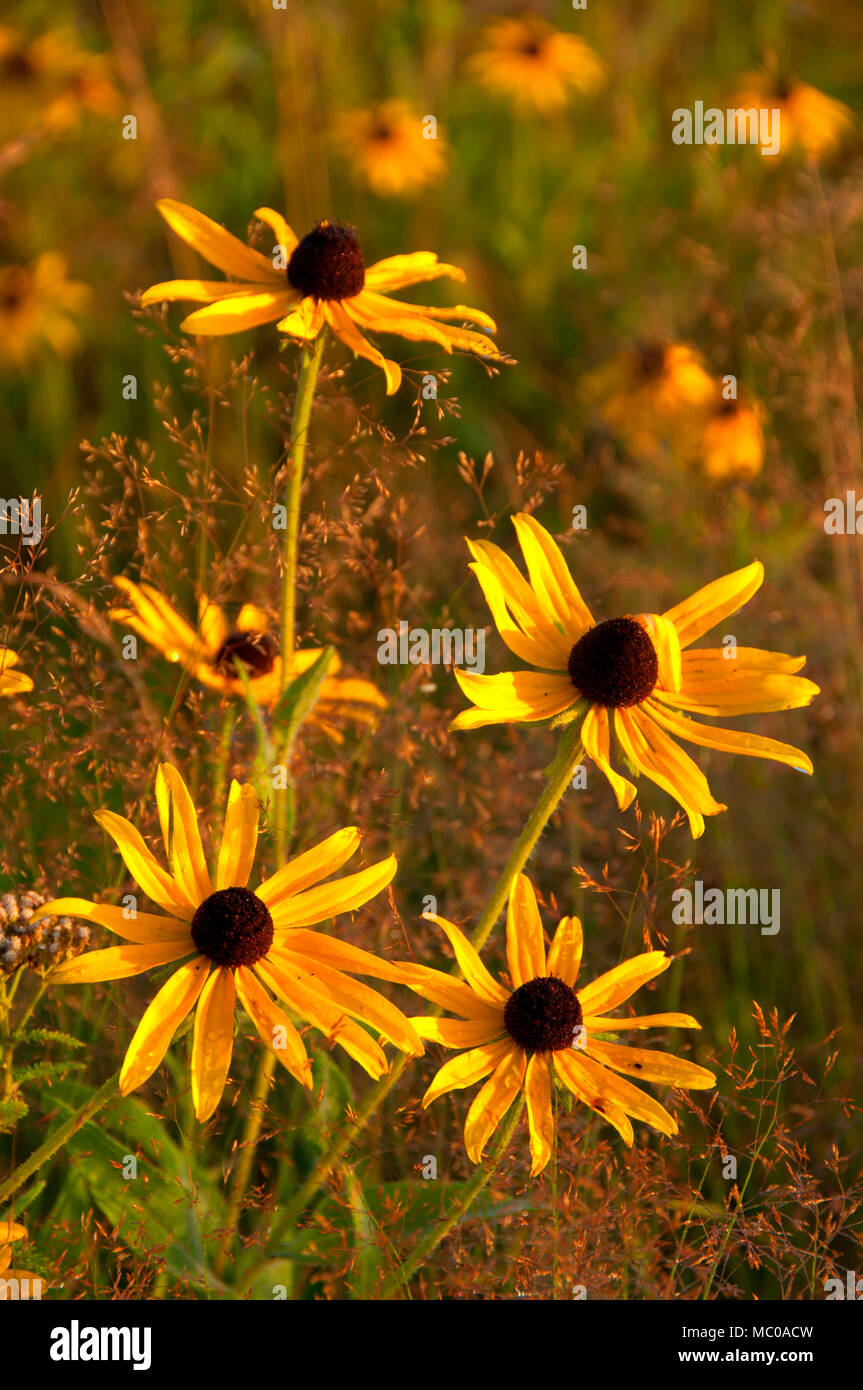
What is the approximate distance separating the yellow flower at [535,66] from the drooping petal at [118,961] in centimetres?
527

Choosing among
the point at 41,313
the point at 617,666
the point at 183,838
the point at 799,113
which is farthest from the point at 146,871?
the point at 799,113

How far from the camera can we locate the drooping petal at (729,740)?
5.54 ft

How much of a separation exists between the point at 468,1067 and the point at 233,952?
1.19ft

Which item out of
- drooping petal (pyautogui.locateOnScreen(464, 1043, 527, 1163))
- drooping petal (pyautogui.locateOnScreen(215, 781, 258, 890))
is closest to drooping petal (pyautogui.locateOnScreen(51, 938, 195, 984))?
drooping petal (pyautogui.locateOnScreen(215, 781, 258, 890))

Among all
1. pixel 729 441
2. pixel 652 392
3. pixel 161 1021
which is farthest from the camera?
pixel 652 392

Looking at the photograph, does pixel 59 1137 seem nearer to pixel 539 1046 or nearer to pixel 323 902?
pixel 323 902

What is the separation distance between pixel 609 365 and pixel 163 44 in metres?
2.71

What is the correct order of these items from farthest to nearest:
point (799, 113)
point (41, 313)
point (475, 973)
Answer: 1. point (799, 113)
2. point (41, 313)
3. point (475, 973)

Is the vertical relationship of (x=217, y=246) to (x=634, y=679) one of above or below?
above

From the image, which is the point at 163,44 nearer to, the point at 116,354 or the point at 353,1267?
the point at 116,354

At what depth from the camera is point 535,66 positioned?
19.9 feet

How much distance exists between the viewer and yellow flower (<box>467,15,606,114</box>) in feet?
19.6

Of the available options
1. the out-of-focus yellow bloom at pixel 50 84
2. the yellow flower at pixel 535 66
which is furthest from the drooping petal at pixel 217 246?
the yellow flower at pixel 535 66

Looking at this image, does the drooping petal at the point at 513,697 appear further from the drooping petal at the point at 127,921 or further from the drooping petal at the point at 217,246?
the drooping petal at the point at 217,246
